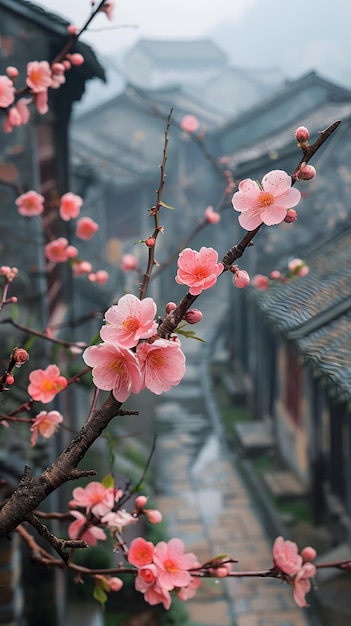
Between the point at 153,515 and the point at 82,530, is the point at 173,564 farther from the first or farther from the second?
the point at 82,530

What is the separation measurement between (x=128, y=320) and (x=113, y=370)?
0.68 feet

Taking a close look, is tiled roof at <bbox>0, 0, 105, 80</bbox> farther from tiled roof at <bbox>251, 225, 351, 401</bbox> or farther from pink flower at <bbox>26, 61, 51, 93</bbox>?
tiled roof at <bbox>251, 225, 351, 401</bbox>

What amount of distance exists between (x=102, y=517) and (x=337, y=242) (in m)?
8.66

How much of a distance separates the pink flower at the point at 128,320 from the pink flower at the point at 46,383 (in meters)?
1.69

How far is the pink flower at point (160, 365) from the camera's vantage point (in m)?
2.60

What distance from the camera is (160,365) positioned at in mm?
2672

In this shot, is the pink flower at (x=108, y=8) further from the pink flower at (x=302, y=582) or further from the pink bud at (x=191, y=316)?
the pink flower at (x=302, y=582)

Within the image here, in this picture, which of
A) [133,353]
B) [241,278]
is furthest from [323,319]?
[133,353]

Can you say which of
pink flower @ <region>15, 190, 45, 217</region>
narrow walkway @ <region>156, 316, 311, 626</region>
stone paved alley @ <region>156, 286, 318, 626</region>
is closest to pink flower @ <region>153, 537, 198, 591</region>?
pink flower @ <region>15, 190, 45, 217</region>

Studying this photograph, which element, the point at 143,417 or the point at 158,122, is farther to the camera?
the point at 158,122

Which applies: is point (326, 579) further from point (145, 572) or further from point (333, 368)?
point (145, 572)

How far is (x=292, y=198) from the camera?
105 inches

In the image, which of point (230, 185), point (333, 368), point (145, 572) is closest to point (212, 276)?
point (145, 572)

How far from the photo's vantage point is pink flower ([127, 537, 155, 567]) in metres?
3.67
